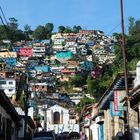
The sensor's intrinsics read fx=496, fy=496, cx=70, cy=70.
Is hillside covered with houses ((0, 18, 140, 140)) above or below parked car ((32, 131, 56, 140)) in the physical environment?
above

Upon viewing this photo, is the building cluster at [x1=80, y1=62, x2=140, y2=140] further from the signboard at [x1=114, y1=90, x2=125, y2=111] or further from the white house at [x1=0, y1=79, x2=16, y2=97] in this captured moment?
the white house at [x1=0, y1=79, x2=16, y2=97]

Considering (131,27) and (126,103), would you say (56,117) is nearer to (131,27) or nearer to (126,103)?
(131,27)

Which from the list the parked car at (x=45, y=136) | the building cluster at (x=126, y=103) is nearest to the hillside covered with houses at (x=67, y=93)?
the building cluster at (x=126, y=103)

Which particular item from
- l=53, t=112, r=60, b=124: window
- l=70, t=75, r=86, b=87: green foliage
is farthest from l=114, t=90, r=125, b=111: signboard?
l=70, t=75, r=86, b=87: green foliage

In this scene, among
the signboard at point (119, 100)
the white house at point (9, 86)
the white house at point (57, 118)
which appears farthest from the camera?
the white house at point (9, 86)

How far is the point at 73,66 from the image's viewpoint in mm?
197250

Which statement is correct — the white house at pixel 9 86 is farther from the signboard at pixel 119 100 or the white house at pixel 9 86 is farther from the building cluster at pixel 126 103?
the signboard at pixel 119 100

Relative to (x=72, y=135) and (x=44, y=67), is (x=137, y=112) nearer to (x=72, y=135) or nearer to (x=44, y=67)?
(x=72, y=135)

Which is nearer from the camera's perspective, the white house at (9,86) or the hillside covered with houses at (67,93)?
the hillside covered with houses at (67,93)

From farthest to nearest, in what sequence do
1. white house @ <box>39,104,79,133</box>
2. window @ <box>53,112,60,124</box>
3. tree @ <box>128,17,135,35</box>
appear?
window @ <box>53,112,60,124</box> < white house @ <box>39,104,79,133</box> < tree @ <box>128,17,135,35</box>

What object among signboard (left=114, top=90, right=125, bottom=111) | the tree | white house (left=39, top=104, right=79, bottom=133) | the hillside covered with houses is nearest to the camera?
signboard (left=114, top=90, right=125, bottom=111)

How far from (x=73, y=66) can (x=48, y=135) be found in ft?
527

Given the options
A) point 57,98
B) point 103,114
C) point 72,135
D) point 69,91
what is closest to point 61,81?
point 69,91

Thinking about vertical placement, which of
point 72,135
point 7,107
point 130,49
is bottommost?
point 72,135
